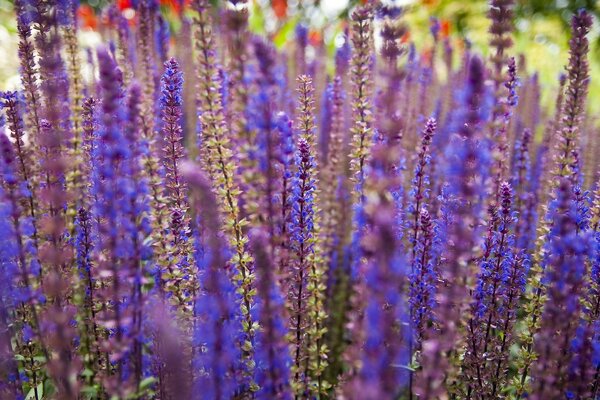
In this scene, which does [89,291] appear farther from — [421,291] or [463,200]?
[463,200]

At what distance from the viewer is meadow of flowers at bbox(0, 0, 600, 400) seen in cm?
177

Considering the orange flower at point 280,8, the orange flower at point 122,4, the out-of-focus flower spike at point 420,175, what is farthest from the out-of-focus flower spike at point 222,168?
the orange flower at point 280,8

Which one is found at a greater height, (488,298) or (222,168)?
(222,168)

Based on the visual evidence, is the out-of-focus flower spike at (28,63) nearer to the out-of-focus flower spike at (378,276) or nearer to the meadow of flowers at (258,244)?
the meadow of flowers at (258,244)

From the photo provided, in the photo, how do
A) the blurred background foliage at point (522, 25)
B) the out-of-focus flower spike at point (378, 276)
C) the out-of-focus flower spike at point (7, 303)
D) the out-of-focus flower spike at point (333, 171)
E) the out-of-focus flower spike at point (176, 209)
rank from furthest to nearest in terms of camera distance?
1. the blurred background foliage at point (522, 25)
2. the out-of-focus flower spike at point (333, 171)
3. the out-of-focus flower spike at point (176, 209)
4. the out-of-focus flower spike at point (7, 303)
5. the out-of-focus flower spike at point (378, 276)

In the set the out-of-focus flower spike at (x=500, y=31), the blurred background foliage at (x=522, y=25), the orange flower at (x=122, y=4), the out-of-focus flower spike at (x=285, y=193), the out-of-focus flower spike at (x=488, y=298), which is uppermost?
the blurred background foliage at (x=522, y=25)

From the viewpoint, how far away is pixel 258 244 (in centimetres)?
170

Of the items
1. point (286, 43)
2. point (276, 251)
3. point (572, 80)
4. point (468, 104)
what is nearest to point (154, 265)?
point (276, 251)

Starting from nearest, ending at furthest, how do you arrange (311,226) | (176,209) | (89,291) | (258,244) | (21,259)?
(258,244) < (21,259) < (176,209) < (311,226) < (89,291)

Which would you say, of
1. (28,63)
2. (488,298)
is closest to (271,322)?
(488,298)

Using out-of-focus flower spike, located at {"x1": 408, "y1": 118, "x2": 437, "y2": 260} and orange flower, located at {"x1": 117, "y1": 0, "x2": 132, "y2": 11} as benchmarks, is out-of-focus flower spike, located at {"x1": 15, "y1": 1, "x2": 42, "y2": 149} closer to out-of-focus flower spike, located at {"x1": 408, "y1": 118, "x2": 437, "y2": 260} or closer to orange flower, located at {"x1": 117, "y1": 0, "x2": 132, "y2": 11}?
out-of-focus flower spike, located at {"x1": 408, "y1": 118, "x2": 437, "y2": 260}

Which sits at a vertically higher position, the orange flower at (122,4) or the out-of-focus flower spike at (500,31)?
the orange flower at (122,4)

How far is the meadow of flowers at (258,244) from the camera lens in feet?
5.81

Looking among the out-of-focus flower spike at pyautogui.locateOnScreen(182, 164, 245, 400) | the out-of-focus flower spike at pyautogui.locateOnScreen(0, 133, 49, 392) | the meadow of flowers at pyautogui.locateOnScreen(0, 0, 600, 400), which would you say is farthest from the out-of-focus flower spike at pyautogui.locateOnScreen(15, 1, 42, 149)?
the out-of-focus flower spike at pyautogui.locateOnScreen(182, 164, 245, 400)
